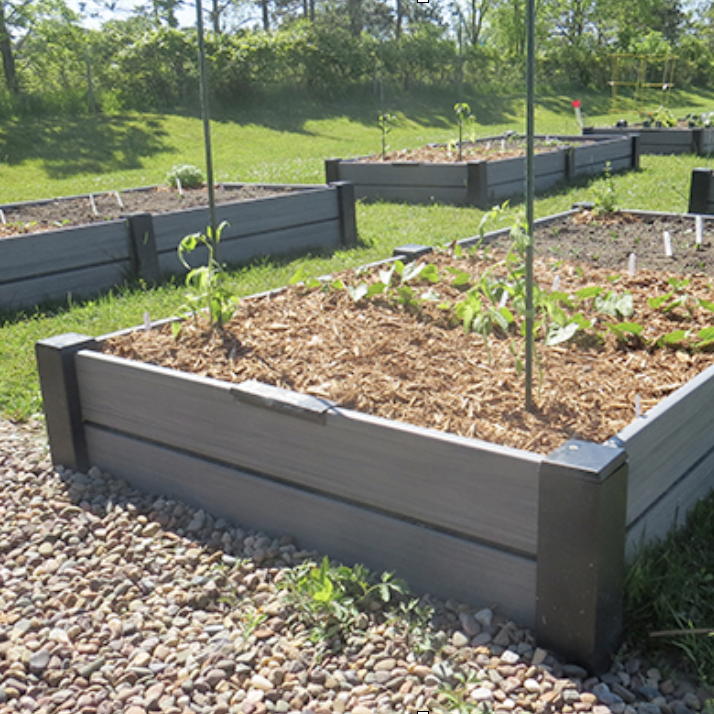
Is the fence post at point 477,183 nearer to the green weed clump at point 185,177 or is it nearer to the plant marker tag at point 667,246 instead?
the green weed clump at point 185,177

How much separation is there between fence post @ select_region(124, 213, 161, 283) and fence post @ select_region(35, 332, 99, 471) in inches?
108

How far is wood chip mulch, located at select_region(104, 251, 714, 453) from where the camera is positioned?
9.11 ft

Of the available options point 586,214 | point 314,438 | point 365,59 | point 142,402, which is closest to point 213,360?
point 142,402

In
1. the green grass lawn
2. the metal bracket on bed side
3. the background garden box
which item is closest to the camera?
the metal bracket on bed side

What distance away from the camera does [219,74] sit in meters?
20.0

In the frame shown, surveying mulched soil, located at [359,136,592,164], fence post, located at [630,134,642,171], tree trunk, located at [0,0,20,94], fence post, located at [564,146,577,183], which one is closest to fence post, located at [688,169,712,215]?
mulched soil, located at [359,136,592,164]

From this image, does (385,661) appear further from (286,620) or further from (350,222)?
(350,222)

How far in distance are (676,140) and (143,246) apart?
9.67 meters

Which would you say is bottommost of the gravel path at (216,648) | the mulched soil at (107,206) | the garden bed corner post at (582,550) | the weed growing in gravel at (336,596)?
the gravel path at (216,648)

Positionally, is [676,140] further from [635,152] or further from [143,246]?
[143,246]

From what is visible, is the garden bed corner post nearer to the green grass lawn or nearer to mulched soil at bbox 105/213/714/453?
the green grass lawn

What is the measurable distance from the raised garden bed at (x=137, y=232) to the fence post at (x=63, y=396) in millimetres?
2386

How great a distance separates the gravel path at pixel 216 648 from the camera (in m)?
2.11

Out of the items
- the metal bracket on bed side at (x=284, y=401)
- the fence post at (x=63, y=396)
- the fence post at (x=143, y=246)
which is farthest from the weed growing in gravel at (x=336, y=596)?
the fence post at (x=143, y=246)
